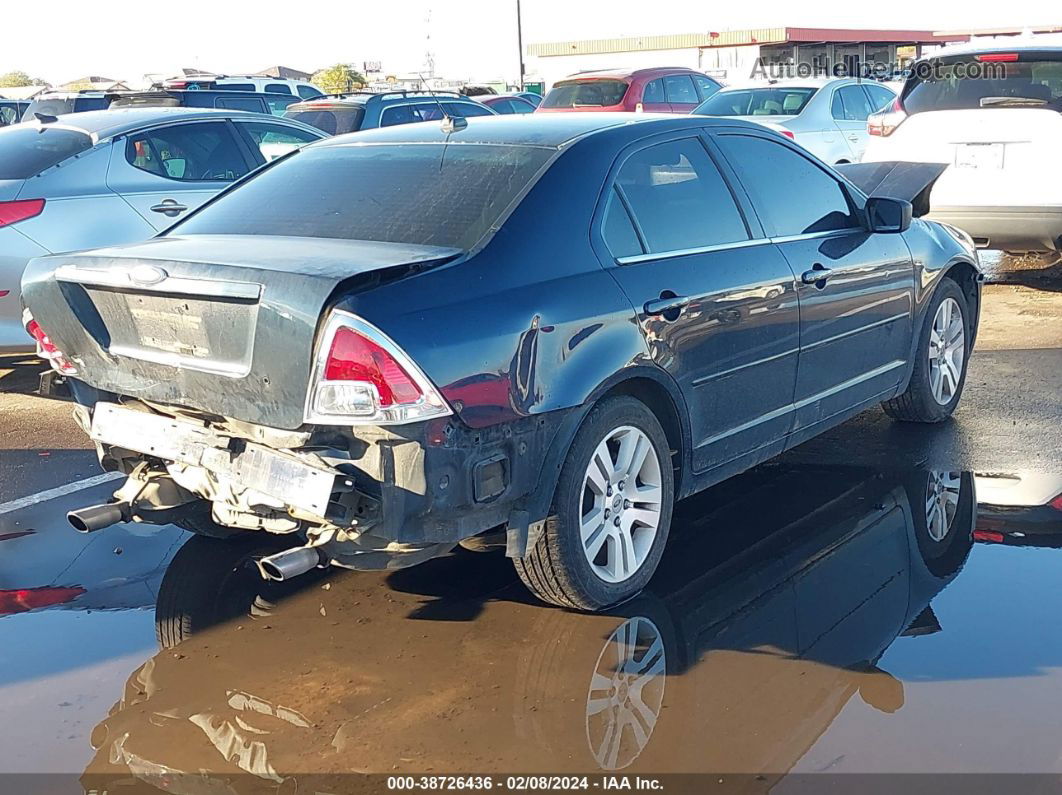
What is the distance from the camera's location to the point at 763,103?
48.2ft

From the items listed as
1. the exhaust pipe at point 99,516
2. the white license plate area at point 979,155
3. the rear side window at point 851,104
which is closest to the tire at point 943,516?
the exhaust pipe at point 99,516

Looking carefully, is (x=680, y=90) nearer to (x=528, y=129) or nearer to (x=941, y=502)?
(x=941, y=502)

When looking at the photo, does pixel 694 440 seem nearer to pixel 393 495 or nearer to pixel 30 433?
pixel 393 495

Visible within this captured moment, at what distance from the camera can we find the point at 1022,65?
9195mm

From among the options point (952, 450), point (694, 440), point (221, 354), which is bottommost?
point (952, 450)

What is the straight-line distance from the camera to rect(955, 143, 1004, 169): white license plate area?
908 centimetres

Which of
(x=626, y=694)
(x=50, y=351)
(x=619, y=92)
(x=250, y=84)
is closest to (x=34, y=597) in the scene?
(x=50, y=351)

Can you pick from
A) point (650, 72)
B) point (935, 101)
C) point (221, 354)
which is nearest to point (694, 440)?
point (221, 354)

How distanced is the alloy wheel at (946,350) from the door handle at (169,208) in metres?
4.44

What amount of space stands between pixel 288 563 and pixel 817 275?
2604mm

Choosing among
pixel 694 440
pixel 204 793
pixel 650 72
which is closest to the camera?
pixel 204 793

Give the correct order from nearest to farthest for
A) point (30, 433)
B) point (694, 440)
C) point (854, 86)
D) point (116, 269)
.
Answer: point (116, 269) < point (694, 440) < point (30, 433) < point (854, 86)

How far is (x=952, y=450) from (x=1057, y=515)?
3.15ft

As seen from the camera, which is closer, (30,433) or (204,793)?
(204,793)
